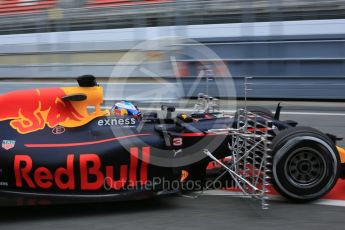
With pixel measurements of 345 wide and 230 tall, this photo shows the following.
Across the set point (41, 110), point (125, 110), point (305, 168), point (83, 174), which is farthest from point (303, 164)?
point (41, 110)

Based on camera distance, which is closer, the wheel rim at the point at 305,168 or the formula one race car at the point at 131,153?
the formula one race car at the point at 131,153

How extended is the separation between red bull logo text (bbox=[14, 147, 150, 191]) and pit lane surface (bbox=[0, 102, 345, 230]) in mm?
260

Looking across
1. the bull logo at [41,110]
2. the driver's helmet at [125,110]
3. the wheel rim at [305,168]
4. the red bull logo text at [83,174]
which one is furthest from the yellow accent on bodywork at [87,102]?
the wheel rim at [305,168]

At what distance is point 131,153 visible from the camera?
12.9ft

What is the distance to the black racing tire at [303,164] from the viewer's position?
13.3 ft

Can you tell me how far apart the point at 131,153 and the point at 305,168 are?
143 centimetres

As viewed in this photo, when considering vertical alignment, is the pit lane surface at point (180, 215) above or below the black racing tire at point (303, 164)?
below

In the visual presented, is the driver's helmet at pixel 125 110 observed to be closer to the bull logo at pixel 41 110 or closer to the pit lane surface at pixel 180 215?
the bull logo at pixel 41 110

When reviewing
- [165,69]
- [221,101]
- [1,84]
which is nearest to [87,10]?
[1,84]

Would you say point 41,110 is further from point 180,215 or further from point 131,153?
point 180,215

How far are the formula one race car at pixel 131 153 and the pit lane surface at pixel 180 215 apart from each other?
0.50 feet

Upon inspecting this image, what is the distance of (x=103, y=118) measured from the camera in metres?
4.10

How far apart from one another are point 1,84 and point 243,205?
33.8ft

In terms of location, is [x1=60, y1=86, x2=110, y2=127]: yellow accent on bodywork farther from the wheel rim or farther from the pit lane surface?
the wheel rim
